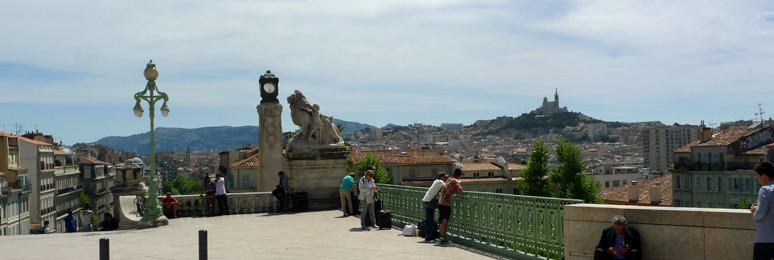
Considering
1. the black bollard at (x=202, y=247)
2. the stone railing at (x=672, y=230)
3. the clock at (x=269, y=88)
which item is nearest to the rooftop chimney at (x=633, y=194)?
the clock at (x=269, y=88)

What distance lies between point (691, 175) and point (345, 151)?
2266 inches

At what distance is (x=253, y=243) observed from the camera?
13.1m

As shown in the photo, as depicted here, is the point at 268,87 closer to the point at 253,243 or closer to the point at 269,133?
the point at 269,133

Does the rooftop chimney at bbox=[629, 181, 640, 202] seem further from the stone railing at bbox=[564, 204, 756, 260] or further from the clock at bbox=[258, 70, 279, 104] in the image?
the stone railing at bbox=[564, 204, 756, 260]

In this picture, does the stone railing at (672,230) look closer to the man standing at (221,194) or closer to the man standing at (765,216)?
the man standing at (765,216)

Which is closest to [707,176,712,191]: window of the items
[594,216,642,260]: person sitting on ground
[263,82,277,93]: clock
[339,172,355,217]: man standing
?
[263,82,277,93]: clock

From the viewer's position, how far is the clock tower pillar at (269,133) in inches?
1035

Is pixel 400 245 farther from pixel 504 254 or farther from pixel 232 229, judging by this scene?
pixel 232 229

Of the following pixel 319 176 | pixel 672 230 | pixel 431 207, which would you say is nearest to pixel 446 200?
pixel 431 207

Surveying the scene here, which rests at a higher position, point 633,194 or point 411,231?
point 411,231

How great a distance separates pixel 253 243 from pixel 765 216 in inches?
330

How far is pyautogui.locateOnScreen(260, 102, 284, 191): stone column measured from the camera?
26453 mm

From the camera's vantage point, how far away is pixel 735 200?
6519 centimetres

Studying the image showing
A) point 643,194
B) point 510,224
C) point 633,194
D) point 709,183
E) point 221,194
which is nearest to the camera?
point 510,224
